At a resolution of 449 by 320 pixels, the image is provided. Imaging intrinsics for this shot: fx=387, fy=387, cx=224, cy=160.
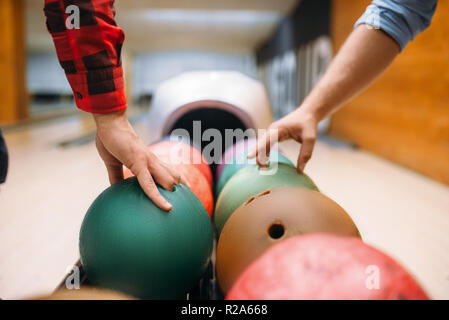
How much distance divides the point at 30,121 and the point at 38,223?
463 centimetres

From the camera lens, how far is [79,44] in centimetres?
73

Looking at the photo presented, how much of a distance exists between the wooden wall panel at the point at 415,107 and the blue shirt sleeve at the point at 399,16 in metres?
1.01

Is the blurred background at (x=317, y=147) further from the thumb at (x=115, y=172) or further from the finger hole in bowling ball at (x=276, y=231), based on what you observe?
the finger hole in bowling ball at (x=276, y=231)

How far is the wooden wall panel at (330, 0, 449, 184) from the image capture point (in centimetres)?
243

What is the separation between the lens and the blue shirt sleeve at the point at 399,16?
0.95 metres

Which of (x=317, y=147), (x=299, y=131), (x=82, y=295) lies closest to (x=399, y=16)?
(x=299, y=131)

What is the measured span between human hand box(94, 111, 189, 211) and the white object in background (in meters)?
1.05

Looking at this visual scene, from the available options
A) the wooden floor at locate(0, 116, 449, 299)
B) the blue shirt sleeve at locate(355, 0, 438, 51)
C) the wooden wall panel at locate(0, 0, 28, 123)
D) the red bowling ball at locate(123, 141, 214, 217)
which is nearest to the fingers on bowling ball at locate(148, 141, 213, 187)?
the red bowling ball at locate(123, 141, 214, 217)

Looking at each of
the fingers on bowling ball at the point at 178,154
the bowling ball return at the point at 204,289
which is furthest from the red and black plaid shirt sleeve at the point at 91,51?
the fingers on bowling ball at the point at 178,154

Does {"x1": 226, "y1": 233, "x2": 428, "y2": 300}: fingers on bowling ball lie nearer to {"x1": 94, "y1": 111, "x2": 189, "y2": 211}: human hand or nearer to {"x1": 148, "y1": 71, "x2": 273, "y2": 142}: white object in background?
{"x1": 94, "y1": 111, "x2": 189, "y2": 211}: human hand

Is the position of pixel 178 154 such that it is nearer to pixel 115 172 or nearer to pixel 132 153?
pixel 115 172

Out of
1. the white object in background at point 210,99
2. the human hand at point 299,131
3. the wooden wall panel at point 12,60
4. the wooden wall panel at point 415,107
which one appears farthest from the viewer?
the wooden wall panel at point 12,60
